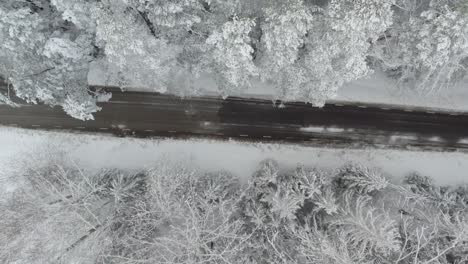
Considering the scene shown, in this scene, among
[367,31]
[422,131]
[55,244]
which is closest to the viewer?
[367,31]

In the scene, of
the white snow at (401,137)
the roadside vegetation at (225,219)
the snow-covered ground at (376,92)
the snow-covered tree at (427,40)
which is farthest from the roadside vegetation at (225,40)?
the white snow at (401,137)

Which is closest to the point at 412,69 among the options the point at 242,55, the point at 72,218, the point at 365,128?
the point at 365,128

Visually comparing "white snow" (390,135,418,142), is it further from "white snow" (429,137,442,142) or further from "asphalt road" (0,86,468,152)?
"white snow" (429,137,442,142)

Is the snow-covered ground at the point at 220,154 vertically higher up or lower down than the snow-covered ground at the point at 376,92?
lower down

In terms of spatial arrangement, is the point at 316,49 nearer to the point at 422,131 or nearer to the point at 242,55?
the point at 242,55

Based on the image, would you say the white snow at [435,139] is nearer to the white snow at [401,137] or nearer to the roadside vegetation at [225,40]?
the white snow at [401,137]

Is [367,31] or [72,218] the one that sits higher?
[367,31]

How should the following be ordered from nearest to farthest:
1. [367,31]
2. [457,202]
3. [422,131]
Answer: [367,31]
[457,202]
[422,131]

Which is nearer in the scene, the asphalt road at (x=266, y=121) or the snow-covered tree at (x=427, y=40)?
the snow-covered tree at (x=427, y=40)
